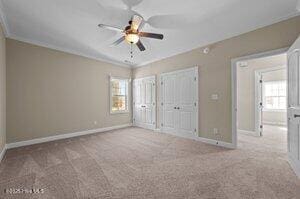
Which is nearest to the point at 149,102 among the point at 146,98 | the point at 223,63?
the point at 146,98

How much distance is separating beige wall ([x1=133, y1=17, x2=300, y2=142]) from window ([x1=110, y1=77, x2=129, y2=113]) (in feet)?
9.15

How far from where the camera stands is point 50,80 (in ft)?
14.4

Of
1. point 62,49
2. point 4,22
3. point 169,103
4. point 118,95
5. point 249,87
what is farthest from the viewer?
point 118,95

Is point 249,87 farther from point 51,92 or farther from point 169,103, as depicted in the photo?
point 51,92

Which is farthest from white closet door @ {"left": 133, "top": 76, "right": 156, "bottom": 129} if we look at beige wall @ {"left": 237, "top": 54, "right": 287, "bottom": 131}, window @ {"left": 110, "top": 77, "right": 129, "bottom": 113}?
beige wall @ {"left": 237, "top": 54, "right": 287, "bottom": 131}

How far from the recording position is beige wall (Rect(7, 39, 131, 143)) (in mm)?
3807

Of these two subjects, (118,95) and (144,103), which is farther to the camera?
(118,95)

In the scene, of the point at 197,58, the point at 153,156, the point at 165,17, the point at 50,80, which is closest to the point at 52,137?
the point at 50,80

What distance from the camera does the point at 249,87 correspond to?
5.10 m

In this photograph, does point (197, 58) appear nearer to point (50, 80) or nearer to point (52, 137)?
point (50, 80)

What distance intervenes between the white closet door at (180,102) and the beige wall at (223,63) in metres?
0.22

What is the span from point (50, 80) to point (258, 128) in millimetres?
6671

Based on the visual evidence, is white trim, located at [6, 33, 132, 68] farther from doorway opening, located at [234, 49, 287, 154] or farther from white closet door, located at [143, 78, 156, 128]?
doorway opening, located at [234, 49, 287, 154]

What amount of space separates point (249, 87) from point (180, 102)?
249cm
